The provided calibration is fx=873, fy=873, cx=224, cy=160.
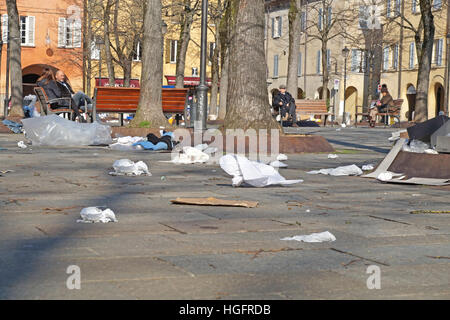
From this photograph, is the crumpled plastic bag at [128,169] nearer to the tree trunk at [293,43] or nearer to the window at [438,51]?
the tree trunk at [293,43]

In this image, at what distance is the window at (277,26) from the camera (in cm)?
7121

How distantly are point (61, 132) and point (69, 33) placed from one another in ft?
151

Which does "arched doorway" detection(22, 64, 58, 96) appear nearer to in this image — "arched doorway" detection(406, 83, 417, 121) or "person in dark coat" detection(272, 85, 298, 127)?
"arched doorway" detection(406, 83, 417, 121)

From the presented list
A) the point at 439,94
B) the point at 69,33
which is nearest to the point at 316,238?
the point at 439,94

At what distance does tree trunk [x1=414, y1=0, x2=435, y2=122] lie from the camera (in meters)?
29.2

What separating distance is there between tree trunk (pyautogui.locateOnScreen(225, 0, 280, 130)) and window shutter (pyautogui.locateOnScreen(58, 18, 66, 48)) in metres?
46.4

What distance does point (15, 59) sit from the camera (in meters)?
25.3

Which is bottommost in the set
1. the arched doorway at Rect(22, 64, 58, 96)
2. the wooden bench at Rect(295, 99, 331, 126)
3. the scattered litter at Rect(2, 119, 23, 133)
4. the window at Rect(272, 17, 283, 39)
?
the scattered litter at Rect(2, 119, 23, 133)

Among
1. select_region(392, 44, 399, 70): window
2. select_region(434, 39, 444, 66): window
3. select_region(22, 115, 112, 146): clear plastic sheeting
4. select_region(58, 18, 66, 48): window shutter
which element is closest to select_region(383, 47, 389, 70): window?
select_region(392, 44, 399, 70): window

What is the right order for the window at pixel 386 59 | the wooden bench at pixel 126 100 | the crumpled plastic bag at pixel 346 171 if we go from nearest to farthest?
the crumpled plastic bag at pixel 346 171 → the wooden bench at pixel 126 100 → the window at pixel 386 59

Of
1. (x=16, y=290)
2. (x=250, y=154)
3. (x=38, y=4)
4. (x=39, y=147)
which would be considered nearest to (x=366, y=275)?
(x=16, y=290)

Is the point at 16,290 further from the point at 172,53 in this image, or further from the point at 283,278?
the point at 172,53

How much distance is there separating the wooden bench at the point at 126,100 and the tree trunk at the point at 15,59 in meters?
5.50

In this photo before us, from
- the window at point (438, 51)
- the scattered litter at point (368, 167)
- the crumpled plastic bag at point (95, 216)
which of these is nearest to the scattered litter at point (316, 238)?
the crumpled plastic bag at point (95, 216)
